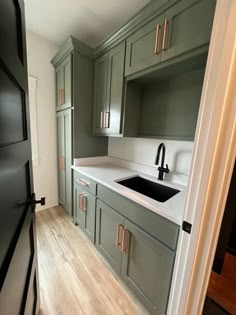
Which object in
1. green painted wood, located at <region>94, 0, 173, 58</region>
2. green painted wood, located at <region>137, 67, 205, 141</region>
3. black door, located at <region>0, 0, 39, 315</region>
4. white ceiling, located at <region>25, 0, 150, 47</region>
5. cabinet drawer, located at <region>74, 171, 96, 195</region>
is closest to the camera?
black door, located at <region>0, 0, 39, 315</region>

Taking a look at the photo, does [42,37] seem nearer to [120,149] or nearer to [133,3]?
[133,3]

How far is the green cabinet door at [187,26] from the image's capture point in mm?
875

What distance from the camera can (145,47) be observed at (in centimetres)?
122

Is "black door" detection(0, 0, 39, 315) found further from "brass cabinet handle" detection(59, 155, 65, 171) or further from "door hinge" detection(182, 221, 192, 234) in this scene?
"brass cabinet handle" detection(59, 155, 65, 171)

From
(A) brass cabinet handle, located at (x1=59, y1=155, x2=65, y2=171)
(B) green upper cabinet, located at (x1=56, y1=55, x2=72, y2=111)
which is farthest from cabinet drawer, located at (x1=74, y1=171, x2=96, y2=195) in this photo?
(B) green upper cabinet, located at (x1=56, y1=55, x2=72, y2=111)

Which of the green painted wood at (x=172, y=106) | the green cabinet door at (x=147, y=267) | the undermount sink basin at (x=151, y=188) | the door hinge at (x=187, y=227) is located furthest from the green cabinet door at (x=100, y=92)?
the door hinge at (x=187, y=227)

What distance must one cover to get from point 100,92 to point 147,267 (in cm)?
183

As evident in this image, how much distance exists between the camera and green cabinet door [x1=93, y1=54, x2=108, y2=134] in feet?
5.59

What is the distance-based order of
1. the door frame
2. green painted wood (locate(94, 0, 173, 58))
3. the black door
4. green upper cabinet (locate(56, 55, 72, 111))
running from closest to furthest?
the black door → the door frame → green painted wood (locate(94, 0, 173, 58)) → green upper cabinet (locate(56, 55, 72, 111))

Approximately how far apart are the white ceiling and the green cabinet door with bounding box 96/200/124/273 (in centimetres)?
194

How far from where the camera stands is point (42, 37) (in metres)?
1.99

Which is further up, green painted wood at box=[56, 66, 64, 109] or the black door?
green painted wood at box=[56, 66, 64, 109]

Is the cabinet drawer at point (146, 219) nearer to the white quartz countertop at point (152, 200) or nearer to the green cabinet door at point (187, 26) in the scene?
the white quartz countertop at point (152, 200)

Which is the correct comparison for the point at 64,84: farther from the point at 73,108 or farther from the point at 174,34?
the point at 174,34
